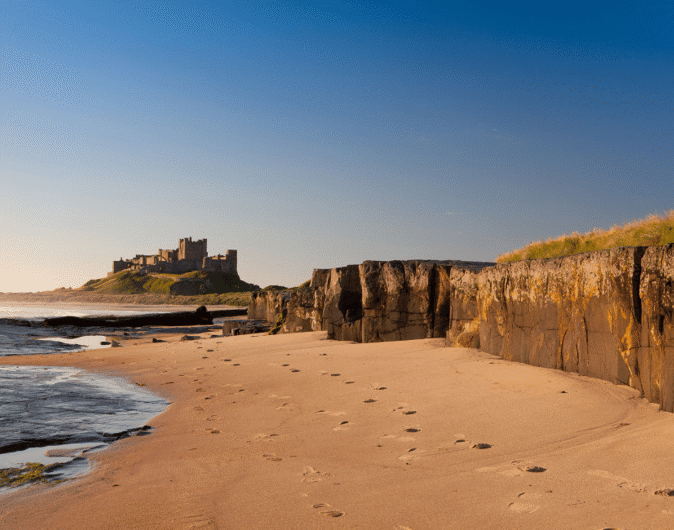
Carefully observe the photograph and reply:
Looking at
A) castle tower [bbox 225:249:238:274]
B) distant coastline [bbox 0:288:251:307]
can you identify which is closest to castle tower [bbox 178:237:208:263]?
castle tower [bbox 225:249:238:274]

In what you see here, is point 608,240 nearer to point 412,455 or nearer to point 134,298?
point 412,455

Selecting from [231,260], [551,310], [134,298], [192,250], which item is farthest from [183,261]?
[551,310]

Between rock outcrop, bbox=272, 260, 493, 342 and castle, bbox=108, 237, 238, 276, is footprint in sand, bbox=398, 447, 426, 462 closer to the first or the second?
rock outcrop, bbox=272, 260, 493, 342

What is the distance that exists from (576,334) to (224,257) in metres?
132

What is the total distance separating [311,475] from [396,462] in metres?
0.63

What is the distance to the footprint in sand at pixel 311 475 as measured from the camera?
3509mm

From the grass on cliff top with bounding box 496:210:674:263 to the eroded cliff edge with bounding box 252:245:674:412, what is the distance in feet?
4.05

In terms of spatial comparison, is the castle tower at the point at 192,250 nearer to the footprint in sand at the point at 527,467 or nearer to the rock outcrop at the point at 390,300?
the rock outcrop at the point at 390,300

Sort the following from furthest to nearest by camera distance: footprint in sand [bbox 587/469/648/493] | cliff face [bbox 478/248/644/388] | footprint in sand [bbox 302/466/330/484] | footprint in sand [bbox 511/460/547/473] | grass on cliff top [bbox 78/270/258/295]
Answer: grass on cliff top [bbox 78/270/258/295] < cliff face [bbox 478/248/644/388] < footprint in sand [bbox 302/466/330/484] < footprint in sand [bbox 511/460/547/473] < footprint in sand [bbox 587/469/648/493]

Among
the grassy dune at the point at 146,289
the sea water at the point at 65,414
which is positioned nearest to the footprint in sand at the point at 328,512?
the sea water at the point at 65,414

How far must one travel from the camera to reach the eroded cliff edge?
443 centimetres

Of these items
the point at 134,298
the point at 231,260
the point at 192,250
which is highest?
the point at 192,250

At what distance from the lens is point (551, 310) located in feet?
19.9

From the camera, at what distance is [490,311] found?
7.57 metres
